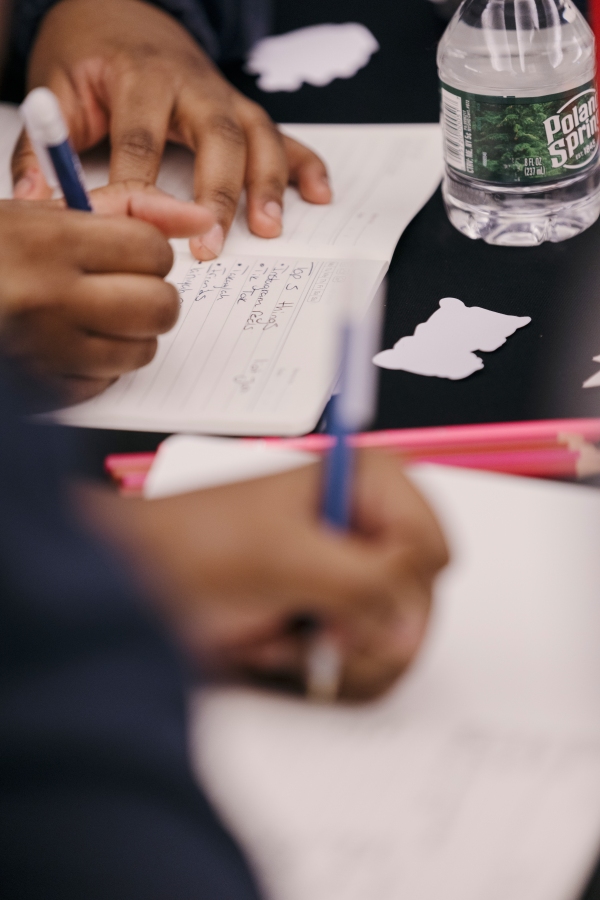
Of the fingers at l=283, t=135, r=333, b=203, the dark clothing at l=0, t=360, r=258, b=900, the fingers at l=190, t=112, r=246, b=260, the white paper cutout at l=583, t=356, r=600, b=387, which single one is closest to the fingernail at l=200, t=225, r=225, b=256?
the fingers at l=190, t=112, r=246, b=260

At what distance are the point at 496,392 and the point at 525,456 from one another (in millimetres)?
69

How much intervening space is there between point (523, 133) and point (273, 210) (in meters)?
0.23

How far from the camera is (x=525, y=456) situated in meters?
0.56

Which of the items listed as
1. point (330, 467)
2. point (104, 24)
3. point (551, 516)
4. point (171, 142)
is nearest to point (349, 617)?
point (330, 467)

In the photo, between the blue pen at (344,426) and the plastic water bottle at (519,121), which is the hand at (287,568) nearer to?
the blue pen at (344,426)

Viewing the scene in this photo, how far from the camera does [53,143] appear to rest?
560 millimetres

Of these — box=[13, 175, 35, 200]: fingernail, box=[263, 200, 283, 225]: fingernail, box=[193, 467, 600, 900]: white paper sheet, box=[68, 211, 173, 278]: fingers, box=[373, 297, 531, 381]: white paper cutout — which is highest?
box=[68, 211, 173, 278]: fingers

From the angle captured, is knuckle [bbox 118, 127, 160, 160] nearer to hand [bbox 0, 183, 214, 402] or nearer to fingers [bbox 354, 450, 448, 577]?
hand [bbox 0, 183, 214, 402]

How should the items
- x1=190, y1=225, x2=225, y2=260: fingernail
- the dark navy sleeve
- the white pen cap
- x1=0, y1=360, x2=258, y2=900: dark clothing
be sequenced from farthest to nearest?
the dark navy sleeve → x1=190, y1=225, x2=225, y2=260: fingernail → the white pen cap → x1=0, y1=360, x2=258, y2=900: dark clothing

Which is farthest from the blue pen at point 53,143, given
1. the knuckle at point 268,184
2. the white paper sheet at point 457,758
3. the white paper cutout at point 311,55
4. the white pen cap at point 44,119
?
the white paper cutout at point 311,55

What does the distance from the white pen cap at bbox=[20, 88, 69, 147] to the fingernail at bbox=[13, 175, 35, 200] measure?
0.28m

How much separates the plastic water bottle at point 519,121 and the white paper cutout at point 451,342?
108 millimetres

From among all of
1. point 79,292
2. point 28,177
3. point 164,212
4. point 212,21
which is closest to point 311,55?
point 212,21

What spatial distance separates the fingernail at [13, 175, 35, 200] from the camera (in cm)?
83
